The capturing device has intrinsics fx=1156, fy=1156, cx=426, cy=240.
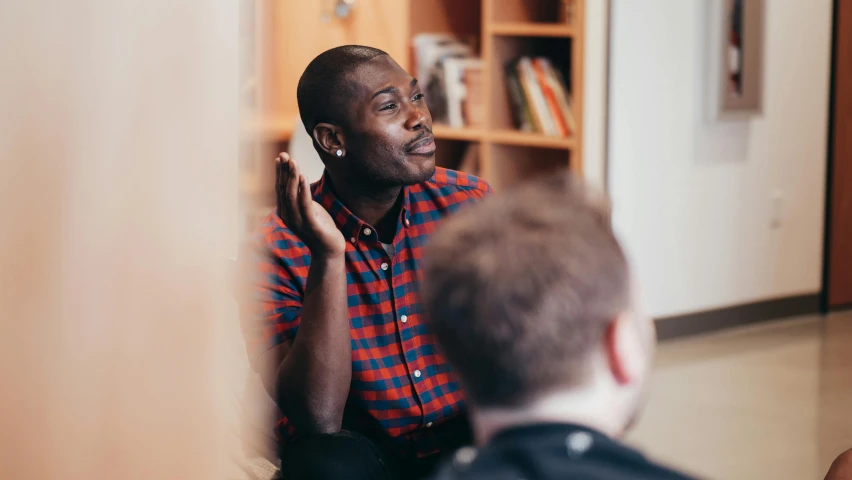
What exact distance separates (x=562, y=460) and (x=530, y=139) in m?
3.50

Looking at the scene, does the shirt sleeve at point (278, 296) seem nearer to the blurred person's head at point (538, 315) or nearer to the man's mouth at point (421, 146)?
the man's mouth at point (421, 146)

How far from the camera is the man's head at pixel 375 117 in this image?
1601mm

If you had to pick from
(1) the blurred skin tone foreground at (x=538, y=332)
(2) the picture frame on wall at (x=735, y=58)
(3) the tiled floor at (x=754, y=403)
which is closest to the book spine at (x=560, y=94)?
(2) the picture frame on wall at (x=735, y=58)

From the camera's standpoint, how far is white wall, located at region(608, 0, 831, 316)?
421cm

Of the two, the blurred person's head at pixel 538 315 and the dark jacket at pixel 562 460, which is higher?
the blurred person's head at pixel 538 315

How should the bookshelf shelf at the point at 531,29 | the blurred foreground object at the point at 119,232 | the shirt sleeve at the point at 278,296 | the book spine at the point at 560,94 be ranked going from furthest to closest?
the book spine at the point at 560,94 → the bookshelf shelf at the point at 531,29 → the shirt sleeve at the point at 278,296 → the blurred foreground object at the point at 119,232

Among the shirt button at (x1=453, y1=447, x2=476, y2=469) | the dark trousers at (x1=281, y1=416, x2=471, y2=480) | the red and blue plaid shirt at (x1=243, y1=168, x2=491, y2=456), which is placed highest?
the shirt button at (x1=453, y1=447, x2=476, y2=469)

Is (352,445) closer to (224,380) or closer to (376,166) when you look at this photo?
(376,166)

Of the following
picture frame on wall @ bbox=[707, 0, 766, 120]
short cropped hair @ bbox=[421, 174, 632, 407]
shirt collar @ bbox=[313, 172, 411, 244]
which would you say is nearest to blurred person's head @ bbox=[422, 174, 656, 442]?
short cropped hair @ bbox=[421, 174, 632, 407]

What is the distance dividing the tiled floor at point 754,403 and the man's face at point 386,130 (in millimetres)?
1449

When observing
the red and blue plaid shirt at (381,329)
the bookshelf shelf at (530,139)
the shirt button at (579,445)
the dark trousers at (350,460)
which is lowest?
the dark trousers at (350,460)

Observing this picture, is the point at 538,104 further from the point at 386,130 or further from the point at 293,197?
the point at 293,197

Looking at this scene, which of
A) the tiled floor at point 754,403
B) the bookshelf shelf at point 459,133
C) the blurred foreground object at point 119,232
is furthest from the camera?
the bookshelf shelf at point 459,133

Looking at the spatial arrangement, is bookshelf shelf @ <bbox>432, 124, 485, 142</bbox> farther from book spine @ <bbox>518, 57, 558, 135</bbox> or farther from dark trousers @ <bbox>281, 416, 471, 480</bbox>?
dark trousers @ <bbox>281, 416, 471, 480</bbox>
